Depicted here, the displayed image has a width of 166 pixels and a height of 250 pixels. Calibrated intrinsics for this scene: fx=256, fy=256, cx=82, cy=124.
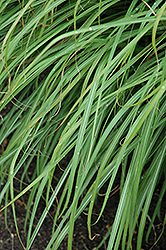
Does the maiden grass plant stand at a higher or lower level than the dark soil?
higher

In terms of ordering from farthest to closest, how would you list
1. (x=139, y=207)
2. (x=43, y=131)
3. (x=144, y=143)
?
1. (x=43, y=131)
2. (x=139, y=207)
3. (x=144, y=143)

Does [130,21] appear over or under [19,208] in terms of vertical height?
over

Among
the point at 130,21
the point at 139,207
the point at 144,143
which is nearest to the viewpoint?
the point at 130,21

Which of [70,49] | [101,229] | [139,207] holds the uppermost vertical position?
[70,49]

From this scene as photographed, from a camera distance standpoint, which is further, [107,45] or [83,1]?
[83,1]

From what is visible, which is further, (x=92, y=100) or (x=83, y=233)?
(x=83, y=233)

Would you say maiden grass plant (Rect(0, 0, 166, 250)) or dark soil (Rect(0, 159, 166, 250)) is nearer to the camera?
maiden grass plant (Rect(0, 0, 166, 250))

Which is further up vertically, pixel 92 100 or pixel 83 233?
pixel 92 100

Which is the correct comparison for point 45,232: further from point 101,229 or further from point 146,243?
point 146,243

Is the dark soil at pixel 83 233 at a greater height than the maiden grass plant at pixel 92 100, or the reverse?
the maiden grass plant at pixel 92 100

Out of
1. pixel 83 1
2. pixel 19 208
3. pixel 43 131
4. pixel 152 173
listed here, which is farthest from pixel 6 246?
pixel 83 1

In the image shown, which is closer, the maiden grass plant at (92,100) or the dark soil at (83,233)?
the maiden grass plant at (92,100)
